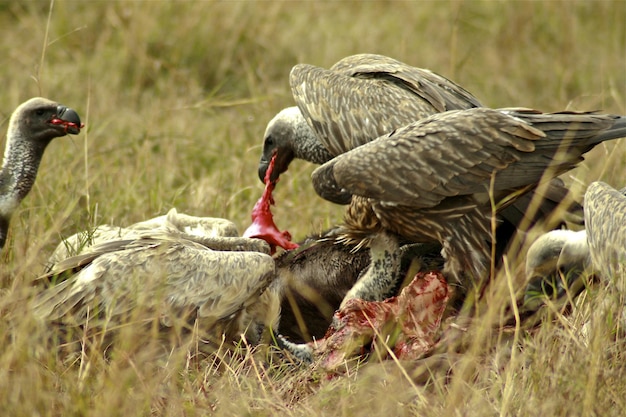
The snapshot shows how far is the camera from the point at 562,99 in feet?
27.7

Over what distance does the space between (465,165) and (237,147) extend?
2.40m

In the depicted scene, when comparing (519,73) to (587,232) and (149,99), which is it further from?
(587,232)

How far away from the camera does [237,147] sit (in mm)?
6977

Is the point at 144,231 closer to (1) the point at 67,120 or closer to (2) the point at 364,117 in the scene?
(1) the point at 67,120

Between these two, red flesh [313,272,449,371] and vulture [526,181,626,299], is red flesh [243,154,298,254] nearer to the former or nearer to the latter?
red flesh [313,272,449,371]

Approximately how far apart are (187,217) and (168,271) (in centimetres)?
89

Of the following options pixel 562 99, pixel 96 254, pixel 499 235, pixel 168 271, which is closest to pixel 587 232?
pixel 499 235

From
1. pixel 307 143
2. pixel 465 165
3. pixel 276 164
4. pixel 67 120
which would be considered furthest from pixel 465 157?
pixel 67 120

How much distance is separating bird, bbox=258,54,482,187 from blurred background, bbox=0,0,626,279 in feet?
1.37

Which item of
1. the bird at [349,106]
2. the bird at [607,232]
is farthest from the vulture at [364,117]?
the bird at [607,232]

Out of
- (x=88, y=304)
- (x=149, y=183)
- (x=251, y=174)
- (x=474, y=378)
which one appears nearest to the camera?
(x=474, y=378)

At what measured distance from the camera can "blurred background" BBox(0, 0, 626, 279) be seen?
6.08 m

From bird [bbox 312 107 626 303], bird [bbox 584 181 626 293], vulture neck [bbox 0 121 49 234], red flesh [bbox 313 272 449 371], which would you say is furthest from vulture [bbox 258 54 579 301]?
vulture neck [bbox 0 121 49 234]

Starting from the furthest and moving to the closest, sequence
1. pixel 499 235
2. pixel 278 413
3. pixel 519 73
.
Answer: pixel 519 73 < pixel 499 235 < pixel 278 413
